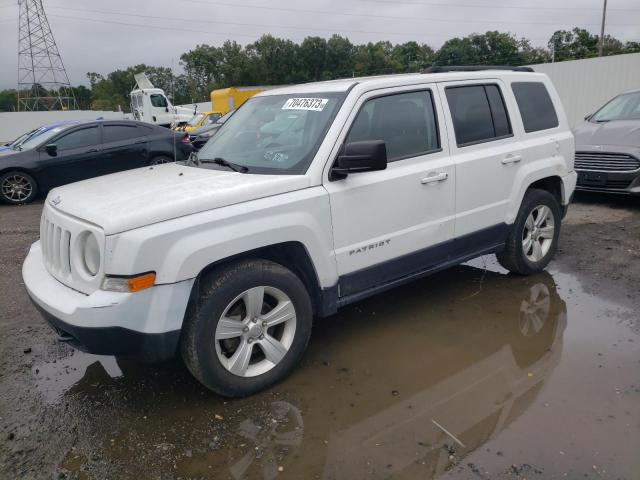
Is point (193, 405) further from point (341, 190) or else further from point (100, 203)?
point (341, 190)

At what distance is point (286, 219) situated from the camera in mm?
3258

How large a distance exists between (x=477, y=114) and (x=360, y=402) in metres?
2.58

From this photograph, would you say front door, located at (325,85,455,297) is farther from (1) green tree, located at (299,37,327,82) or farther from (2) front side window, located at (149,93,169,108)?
(1) green tree, located at (299,37,327,82)

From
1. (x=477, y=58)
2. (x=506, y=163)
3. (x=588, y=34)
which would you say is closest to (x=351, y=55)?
(x=477, y=58)

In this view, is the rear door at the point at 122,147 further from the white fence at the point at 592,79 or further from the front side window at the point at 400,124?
the white fence at the point at 592,79

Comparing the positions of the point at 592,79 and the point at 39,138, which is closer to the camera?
the point at 39,138

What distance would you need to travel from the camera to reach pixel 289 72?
224ft

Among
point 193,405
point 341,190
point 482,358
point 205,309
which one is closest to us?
point 205,309

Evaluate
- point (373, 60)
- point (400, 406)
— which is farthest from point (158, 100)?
point (373, 60)

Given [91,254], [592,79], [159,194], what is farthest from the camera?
[592,79]

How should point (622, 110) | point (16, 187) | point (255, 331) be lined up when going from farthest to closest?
1. point (16, 187)
2. point (622, 110)
3. point (255, 331)

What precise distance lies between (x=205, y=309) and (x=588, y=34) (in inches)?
2697

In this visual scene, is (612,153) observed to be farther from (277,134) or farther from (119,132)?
(119,132)

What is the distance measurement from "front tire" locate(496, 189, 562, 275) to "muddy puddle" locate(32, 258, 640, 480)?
1.99 ft
